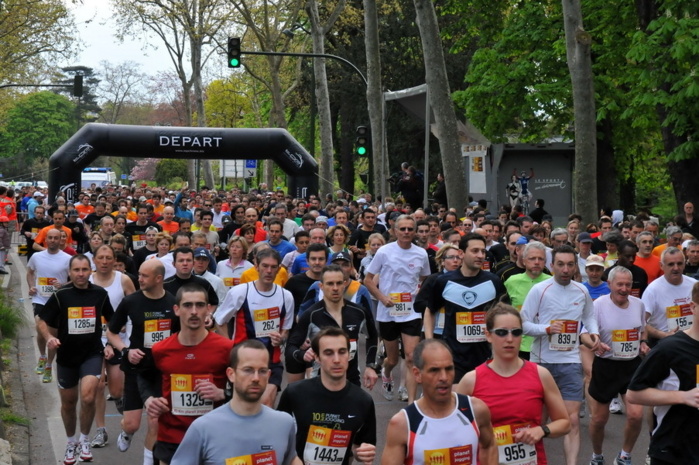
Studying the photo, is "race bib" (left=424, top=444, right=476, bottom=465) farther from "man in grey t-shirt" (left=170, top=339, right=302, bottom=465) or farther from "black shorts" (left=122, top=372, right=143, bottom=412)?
"black shorts" (left=122, top=372, right=143, bottom=412)

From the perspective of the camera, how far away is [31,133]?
118000 mm

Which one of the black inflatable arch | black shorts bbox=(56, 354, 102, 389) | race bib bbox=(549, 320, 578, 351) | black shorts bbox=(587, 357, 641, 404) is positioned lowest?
black shorts bbox=(587, 357, 641, 404)

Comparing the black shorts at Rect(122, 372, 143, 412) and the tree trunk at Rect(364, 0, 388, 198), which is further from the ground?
the tree trunk at Rect(364, 0, 388, 198)

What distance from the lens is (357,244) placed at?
15.9m

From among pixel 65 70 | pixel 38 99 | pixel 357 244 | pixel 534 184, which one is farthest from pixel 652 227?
pixel 65 70

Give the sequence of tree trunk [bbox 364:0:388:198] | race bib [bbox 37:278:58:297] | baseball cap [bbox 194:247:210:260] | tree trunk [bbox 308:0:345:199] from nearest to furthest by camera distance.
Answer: baseball cap [bbox 194:247:210:260] → race bib [bbox 37:278:58:297] → tree trunk [bbox 364:0:388:198] → tree trunk [bbox 308:0:345:199]

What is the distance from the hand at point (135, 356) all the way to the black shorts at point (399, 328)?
4200mm

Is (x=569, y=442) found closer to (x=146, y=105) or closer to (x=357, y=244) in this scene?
(x=357, y=244)

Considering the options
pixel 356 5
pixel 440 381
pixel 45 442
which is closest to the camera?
pixel 440 381

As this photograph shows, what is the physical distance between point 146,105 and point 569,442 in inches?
4663

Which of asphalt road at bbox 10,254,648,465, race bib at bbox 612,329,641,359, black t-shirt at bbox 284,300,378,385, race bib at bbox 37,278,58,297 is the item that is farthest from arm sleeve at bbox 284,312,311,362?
race bib at bbox 37,278,58,297

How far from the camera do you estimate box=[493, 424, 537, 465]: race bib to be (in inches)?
233

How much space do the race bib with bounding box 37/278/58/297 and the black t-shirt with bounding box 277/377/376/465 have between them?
736 cm

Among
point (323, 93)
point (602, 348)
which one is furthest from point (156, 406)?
point (323, 93)
